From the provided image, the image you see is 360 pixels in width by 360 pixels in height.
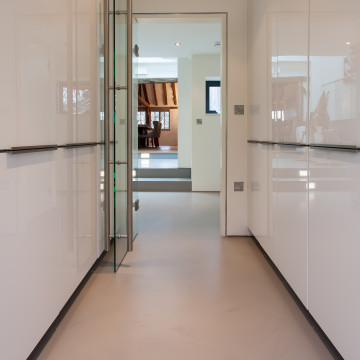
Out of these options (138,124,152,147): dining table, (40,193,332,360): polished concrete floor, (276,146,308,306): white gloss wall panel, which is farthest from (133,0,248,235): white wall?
(138,124,152,147): dining table

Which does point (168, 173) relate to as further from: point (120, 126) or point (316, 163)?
point (316, 163)

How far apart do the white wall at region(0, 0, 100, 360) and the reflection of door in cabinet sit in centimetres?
129

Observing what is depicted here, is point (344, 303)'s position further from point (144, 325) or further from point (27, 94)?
point (27, 94)

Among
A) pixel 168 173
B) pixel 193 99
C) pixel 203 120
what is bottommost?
pixel 168 173

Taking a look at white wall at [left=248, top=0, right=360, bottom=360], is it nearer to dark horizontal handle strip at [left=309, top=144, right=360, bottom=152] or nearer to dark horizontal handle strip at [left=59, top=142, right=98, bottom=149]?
dark horizontal handle strip at [left=309, top=144, right=360, bottom=152]

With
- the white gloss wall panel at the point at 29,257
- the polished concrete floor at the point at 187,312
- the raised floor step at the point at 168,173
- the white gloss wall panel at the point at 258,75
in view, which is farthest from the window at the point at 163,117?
the white gloss wall panel at the point at 29,257

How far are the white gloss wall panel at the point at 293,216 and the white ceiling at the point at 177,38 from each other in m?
3.13

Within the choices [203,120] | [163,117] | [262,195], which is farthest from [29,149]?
[163,117]

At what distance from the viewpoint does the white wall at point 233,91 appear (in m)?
4.56

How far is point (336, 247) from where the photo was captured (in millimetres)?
1910

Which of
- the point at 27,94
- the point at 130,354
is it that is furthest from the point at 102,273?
the point at 27,94

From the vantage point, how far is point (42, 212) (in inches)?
83.1

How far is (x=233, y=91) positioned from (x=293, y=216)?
2244 millimetres

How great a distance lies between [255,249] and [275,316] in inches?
64.7
